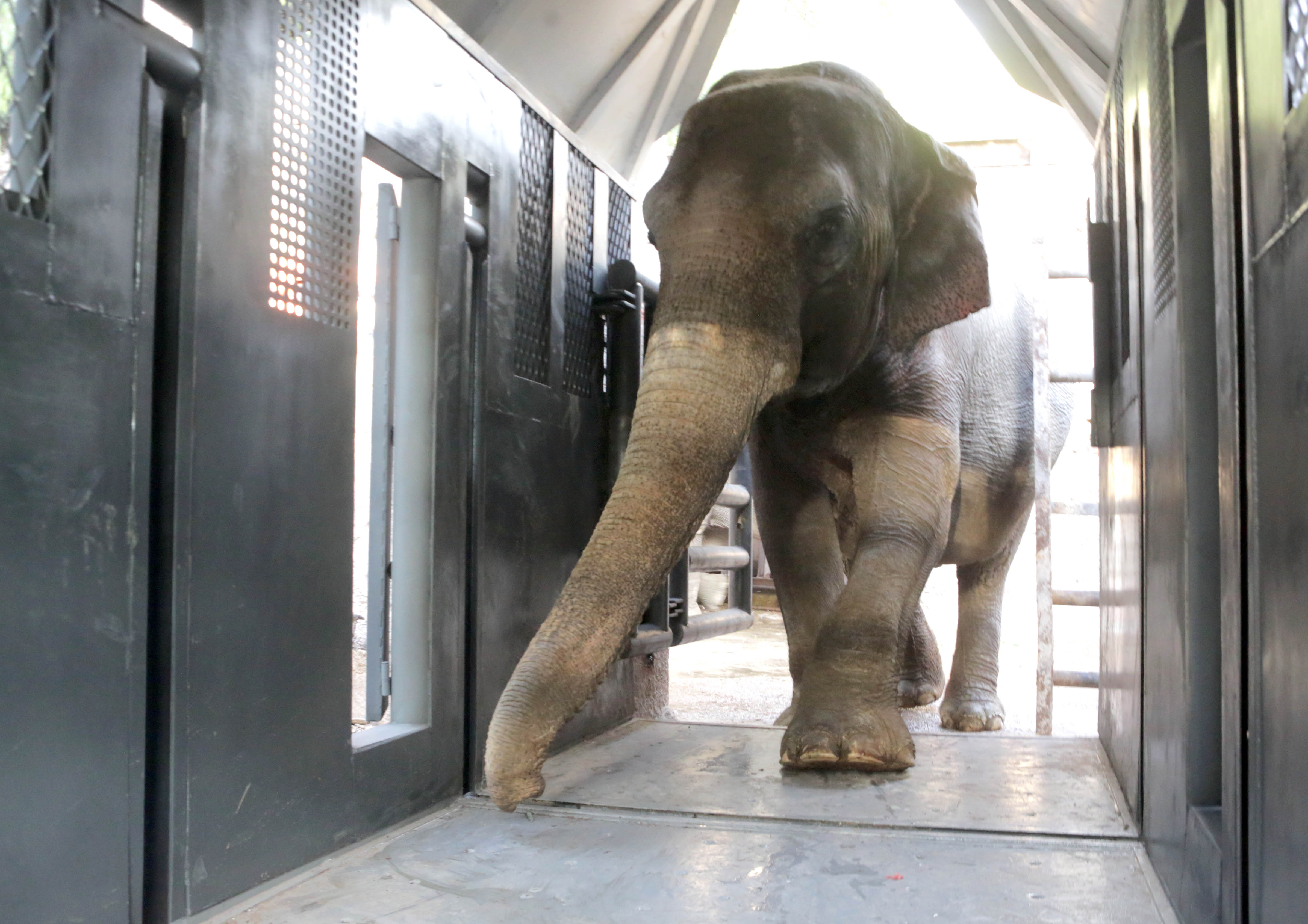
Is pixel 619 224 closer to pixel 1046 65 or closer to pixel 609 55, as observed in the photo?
pixel 609 55

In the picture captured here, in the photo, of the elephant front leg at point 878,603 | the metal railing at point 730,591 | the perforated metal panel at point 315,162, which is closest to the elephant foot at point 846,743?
the elephant front leg at point 878,603

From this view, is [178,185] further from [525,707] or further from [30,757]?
[525,707]

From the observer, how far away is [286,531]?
2188 millimetres

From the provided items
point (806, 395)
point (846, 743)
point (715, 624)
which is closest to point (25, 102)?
point (806, 395)

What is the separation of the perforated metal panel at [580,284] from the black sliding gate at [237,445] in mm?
449

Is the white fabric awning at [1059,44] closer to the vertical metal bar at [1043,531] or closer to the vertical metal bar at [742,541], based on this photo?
the vertical metal bar at [1043,531]

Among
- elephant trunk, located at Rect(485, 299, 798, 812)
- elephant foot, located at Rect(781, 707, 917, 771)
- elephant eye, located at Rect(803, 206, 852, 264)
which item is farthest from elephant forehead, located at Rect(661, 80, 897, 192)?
elephant foot, located at Rect(781, 707, 917, 771)

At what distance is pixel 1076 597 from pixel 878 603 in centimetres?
336

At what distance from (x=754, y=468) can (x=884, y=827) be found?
2.00 meters

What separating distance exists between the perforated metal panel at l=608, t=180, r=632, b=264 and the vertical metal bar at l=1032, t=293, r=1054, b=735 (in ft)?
7.47

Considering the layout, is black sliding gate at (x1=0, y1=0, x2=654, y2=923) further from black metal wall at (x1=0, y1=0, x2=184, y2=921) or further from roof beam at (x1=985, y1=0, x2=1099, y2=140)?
roof beam at (x1=985, y1=0, x2=1099, y2=140)

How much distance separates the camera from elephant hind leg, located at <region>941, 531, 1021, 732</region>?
487 centimetres

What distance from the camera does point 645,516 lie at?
259 centimetres

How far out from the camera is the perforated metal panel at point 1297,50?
1188mm
